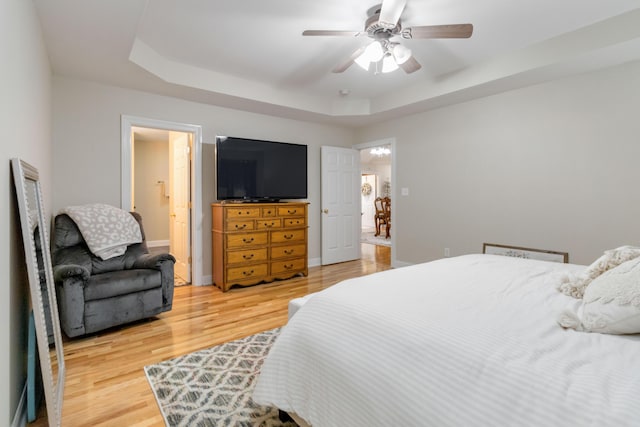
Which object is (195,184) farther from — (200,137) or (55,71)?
(55,71)

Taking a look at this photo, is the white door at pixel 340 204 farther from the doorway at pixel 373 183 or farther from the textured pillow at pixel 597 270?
the doorway at pixel 373 183

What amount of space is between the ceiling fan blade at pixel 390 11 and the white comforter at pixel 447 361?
1749mm

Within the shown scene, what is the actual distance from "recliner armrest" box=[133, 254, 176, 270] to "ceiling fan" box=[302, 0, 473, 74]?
88.2 inches

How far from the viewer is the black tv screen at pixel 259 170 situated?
3.99 metres

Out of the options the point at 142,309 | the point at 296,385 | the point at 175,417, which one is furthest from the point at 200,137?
the point at 296,385

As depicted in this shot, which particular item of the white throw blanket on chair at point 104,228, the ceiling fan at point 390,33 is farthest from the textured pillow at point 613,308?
the white throw blanket on chair at point 104,228

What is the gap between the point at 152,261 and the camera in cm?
285

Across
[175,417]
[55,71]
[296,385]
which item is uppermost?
[55,71]

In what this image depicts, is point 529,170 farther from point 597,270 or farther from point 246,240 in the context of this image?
point 246,240

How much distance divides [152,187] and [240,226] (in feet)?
14.8

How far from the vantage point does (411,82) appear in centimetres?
402

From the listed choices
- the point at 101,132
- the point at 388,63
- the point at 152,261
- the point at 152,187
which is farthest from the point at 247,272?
the point at 152,187

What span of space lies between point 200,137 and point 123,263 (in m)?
1.87

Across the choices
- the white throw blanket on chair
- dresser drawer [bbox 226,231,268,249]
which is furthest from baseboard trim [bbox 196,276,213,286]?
the white throw blanket on chair
